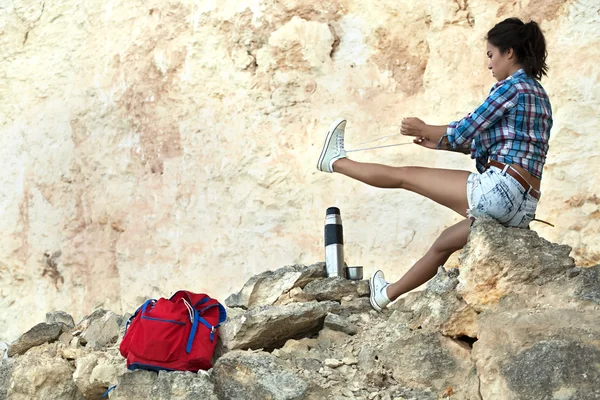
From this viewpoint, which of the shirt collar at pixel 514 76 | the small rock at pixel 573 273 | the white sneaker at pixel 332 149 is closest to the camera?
the small rock at pixel 573 273

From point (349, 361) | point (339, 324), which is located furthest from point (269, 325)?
point (349, 361)

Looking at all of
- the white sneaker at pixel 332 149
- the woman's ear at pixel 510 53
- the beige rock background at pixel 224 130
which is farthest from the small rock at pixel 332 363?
the beige rock background at pixel 224 130

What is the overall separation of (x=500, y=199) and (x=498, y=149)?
0.20 metres

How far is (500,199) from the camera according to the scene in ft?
9.41

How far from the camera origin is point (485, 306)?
9.07 ft

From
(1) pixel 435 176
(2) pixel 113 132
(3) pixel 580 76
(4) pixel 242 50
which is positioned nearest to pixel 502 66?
(1) pixel 435 176

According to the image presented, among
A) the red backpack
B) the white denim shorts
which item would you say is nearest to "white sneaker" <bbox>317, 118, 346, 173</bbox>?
the white denim shorts

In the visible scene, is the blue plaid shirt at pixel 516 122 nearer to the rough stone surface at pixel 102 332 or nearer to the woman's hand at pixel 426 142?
the woman's hand at pixel 426 142

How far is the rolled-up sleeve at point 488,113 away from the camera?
9.40 feet

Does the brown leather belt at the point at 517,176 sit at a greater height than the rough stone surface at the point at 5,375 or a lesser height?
greater

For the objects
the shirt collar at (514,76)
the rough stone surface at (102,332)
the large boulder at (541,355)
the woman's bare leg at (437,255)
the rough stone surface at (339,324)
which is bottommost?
the rough stone surface at (102,332)

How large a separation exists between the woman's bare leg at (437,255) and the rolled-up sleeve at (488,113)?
1.15 feet

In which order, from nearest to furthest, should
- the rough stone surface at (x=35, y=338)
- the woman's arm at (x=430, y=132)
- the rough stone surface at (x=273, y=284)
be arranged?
the woman's arm at (x=430, y=132)
the rough stone surface at (x=273, y=284)
the rough stone surface at (x=35, y=338)

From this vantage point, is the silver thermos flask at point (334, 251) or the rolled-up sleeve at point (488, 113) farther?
the silver thermos flask at point (334, 251)
